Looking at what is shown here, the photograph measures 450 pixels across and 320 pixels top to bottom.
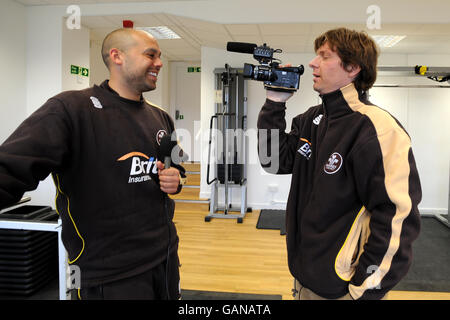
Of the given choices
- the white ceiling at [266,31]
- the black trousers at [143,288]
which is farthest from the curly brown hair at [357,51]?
the white ceiling at [266,31]

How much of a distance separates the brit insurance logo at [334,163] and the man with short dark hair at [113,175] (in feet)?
1.82

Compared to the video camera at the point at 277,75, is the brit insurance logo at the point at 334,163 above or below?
below

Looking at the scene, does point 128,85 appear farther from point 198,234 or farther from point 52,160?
point 198,234

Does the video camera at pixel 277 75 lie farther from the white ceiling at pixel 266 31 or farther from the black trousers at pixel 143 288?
the white ceiling at pixel 266 31

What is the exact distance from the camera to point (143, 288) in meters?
1.32

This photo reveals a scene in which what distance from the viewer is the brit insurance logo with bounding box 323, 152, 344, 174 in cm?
120

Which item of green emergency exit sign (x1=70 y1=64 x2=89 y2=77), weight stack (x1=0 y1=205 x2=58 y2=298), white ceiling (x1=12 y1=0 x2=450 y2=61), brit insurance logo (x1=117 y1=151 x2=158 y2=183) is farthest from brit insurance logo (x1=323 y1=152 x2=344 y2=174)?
green emergency exit sign (x1=70 y1=64 x2=89 y2=77)

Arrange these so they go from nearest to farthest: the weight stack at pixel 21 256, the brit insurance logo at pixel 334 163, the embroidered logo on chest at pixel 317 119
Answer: the brit insurance logo at pixel 334 163, the embroidered logo on chest at pixel 317 119, the weight stack at pixel 21 256

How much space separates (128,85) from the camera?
1.41m

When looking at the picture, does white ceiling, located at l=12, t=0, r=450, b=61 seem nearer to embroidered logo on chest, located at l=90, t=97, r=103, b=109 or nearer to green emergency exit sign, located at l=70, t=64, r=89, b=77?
→ green emergency exit sign, located at l=70, t=64, r=89, b=77

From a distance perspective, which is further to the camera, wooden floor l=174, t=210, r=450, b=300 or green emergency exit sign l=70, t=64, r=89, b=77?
green emergency exit sign l=70, t=64, r=89, b=77

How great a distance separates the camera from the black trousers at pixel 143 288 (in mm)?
1243
